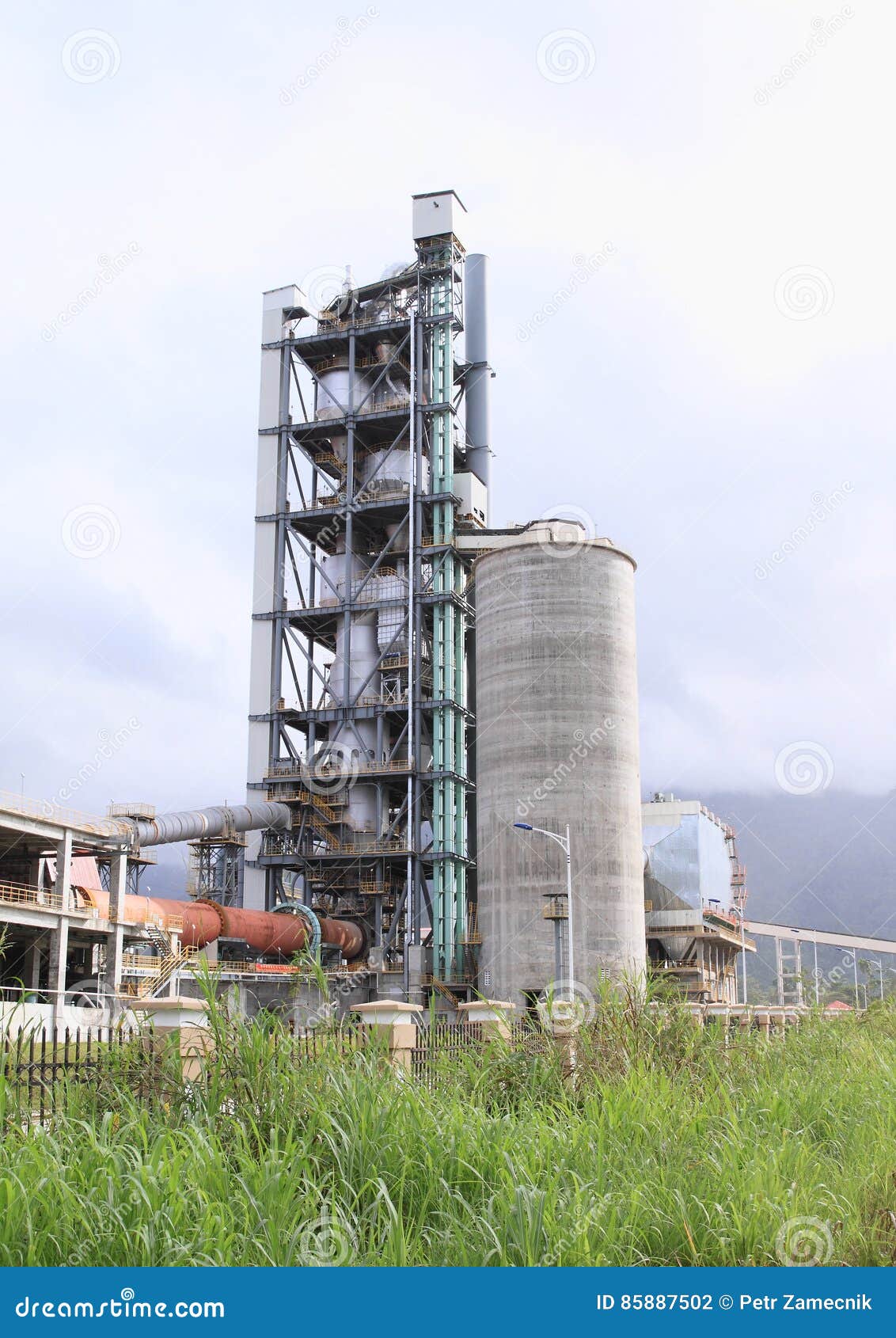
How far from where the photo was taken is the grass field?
7320 mm

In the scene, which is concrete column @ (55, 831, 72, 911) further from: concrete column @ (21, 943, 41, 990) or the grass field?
the grass field

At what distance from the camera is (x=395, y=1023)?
47.0 ft

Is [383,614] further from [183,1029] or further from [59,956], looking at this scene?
Result: [183,1029]

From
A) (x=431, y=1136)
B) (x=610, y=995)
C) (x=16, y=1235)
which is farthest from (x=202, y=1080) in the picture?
(x=610, y=995)

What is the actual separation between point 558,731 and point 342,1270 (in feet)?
148

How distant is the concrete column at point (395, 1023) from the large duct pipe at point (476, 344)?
2056 inches

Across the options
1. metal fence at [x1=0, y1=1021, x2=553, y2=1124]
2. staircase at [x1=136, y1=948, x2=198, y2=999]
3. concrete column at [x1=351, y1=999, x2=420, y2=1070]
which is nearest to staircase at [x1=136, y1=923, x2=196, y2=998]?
staircase at [x1=136, y1=948, x2=198, y2=999]

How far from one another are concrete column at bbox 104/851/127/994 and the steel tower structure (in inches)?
436

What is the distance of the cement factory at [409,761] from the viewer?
155ft

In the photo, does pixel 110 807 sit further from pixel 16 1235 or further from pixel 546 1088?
pixel 16 1235

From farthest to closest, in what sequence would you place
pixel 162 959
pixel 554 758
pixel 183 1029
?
pixel 554 758
pixel 162 959
pixel 183 1029

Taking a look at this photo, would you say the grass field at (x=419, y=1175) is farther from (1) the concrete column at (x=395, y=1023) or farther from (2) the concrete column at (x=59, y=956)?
(2) the concrete column at (x=59, y=956)

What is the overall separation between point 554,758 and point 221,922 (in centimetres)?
1468

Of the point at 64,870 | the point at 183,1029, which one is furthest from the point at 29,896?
the point at 183,1029
